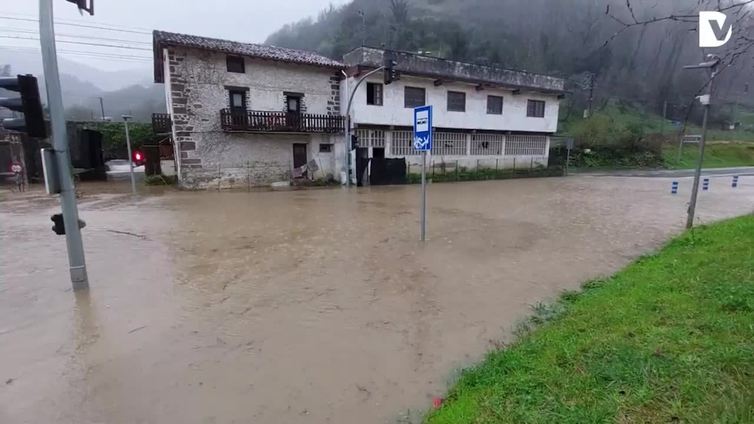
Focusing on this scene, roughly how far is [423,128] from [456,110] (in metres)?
17.7

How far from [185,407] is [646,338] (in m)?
3.67

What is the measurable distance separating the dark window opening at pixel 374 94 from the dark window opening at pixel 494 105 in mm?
8061

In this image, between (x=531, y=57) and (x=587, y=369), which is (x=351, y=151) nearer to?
(x=587, y=369)

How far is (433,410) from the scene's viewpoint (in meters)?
2.94

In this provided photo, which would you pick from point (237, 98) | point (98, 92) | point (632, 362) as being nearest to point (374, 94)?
point (237, 98)

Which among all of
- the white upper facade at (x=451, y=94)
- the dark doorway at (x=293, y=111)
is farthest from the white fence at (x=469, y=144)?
the dark doorway at (x=293, y=111)

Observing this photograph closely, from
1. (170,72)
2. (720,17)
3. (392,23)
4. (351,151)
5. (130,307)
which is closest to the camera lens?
(720,17)

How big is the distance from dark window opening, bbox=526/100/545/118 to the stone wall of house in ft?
45.9

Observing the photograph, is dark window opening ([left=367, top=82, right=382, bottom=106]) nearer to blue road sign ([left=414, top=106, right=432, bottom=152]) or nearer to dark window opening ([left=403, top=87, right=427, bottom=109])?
dark window opening ([left=403, top=87, right=427, bottom=109])

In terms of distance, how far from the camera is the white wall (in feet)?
70.4

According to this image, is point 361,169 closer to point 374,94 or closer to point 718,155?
point 374,94

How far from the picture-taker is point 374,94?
71.5 feet

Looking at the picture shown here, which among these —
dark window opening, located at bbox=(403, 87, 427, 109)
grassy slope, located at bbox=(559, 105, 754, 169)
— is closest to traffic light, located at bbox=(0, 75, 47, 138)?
dark window opening, located at bbox=(403, 87, 427, 109)

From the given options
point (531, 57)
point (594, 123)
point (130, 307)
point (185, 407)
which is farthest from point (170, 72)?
point (531, 57)
